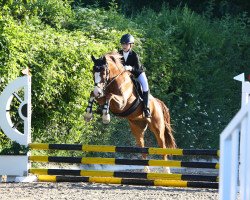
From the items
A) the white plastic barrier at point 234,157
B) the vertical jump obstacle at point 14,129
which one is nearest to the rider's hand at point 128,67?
the vertical jump obstacle at point 14,129

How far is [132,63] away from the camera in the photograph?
13.5 m

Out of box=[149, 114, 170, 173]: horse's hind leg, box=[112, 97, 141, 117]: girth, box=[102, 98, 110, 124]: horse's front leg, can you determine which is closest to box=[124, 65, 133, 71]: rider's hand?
box=[112, 97, 141, 117]: girth

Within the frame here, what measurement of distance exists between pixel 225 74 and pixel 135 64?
6.10 m

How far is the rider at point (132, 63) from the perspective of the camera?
1329cm

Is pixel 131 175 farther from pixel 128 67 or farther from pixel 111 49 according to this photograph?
pixel 111 49

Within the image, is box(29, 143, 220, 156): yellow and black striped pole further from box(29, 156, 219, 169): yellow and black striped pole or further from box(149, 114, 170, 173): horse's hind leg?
box(149, 114, 170, 173): horse's hind leg

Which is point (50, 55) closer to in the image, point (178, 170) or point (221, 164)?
point (178, 170)

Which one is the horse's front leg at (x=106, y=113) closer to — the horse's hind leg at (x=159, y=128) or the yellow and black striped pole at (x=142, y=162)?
the yellow and black striped pole at (x=142, y=162)

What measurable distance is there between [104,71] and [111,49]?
360 cm

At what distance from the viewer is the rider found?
13.3 meters

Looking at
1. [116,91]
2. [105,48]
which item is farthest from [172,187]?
[105,48]

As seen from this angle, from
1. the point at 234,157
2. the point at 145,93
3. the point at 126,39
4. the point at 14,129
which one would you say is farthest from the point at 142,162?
the point at 234,157

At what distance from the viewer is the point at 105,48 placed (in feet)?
51.5

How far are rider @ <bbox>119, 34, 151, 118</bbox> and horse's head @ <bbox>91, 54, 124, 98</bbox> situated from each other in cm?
21
